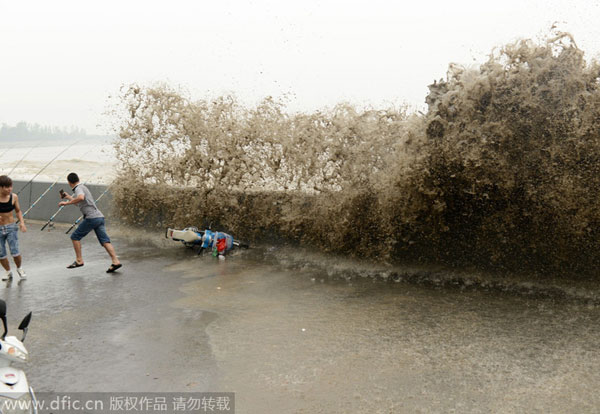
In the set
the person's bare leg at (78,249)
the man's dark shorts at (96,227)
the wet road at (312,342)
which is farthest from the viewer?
the person's bare leg at (78,249)

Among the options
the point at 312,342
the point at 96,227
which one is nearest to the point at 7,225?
the point at 96,227

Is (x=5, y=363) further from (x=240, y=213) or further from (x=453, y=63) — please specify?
(x=240, y=213)

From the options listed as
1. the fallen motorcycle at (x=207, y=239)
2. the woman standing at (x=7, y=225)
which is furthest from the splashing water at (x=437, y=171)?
the woman standing at (x=7, y=225)

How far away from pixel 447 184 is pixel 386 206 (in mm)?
1000

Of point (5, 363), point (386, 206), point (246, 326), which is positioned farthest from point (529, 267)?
point (5, 363)

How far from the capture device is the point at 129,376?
14.3ft

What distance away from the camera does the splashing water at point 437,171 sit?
6328mm

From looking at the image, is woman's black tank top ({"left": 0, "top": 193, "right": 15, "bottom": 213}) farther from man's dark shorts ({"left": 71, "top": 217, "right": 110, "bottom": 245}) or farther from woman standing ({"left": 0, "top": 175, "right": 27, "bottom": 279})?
man's dark shorts ({"left": 71, "top": 217, "right": 110, "bottom": 245})

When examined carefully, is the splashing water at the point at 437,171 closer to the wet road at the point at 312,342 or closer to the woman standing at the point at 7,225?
the wet road at the point at 312,342

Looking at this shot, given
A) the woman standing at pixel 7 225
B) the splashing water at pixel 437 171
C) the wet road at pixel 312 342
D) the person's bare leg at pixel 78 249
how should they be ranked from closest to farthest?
the wet road at pixel 312 342
the splashing water at pixel 437 171
the woman standing at pixel 7 225
the person's bare leg at pixel 78 249

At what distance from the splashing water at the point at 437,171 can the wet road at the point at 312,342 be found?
1.00 metres

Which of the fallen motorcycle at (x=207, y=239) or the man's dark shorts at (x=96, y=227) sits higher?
the man's dark shorts at (x=96, y=227)

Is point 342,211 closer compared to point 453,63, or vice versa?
point 453,63

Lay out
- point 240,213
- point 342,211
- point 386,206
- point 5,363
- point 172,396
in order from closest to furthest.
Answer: point 5,363 → point 172,396 → point 386,206 → point 342,211 → point 240,213
